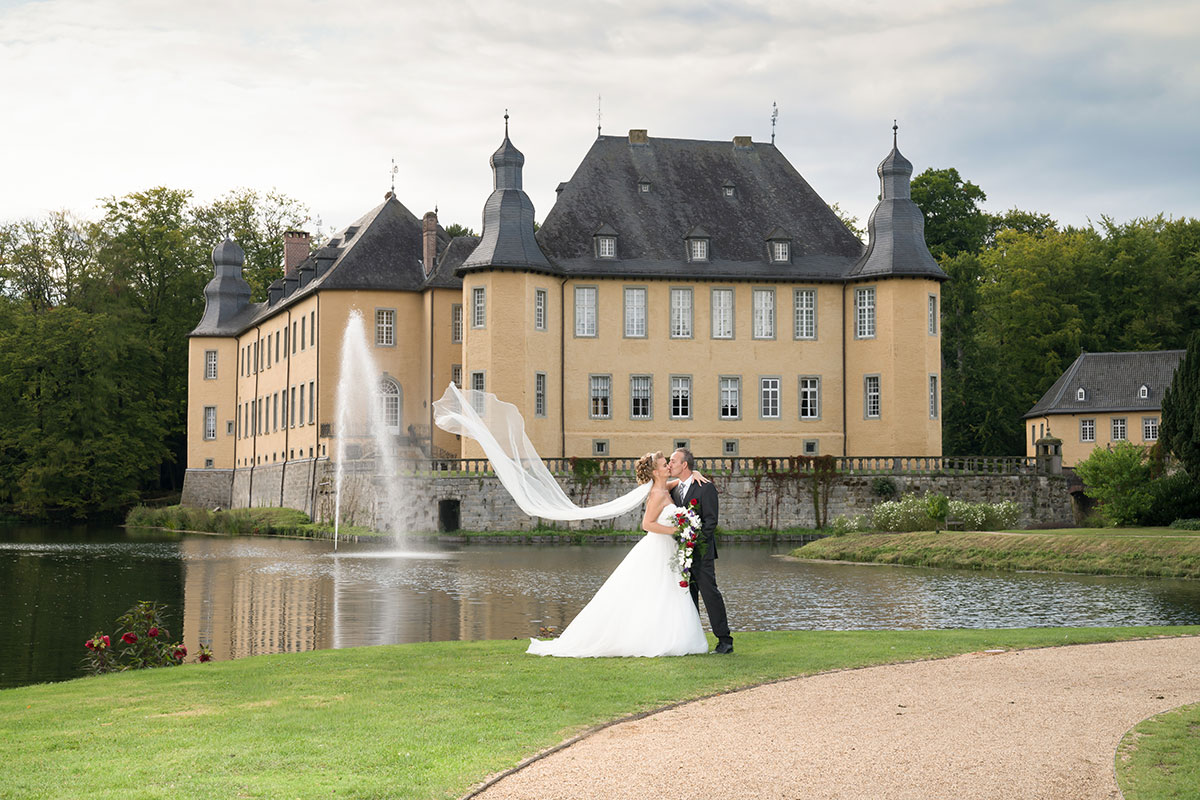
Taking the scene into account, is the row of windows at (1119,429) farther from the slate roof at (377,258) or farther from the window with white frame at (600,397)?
the slate roof at (377,258)

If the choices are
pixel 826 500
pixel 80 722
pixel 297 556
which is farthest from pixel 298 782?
pixel 826 500

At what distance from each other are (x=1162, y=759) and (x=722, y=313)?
4200 centimetres

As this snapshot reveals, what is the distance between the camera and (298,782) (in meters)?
6.69

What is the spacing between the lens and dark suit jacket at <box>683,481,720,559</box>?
472 inches

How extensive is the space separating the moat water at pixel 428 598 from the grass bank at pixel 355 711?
2874 millimetres

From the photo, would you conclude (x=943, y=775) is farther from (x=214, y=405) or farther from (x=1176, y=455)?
(x=214, y=405)

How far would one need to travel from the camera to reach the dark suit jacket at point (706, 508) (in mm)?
12000

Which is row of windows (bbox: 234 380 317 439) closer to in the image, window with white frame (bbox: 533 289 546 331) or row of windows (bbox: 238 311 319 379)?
row of windows (bbox: 238 311 319 379)

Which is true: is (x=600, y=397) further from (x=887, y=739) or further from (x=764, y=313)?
(x=887, y=739)

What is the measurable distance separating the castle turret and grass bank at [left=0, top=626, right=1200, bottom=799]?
54467mm

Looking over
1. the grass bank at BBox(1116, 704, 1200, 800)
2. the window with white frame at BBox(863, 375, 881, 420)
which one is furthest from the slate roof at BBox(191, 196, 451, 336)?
the grass bank at BBox(1116, 704, 1200, 800)

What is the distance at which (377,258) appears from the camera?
5153cm

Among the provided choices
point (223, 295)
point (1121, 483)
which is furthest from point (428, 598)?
point (223, 295)

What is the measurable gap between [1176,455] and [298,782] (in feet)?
96.5
